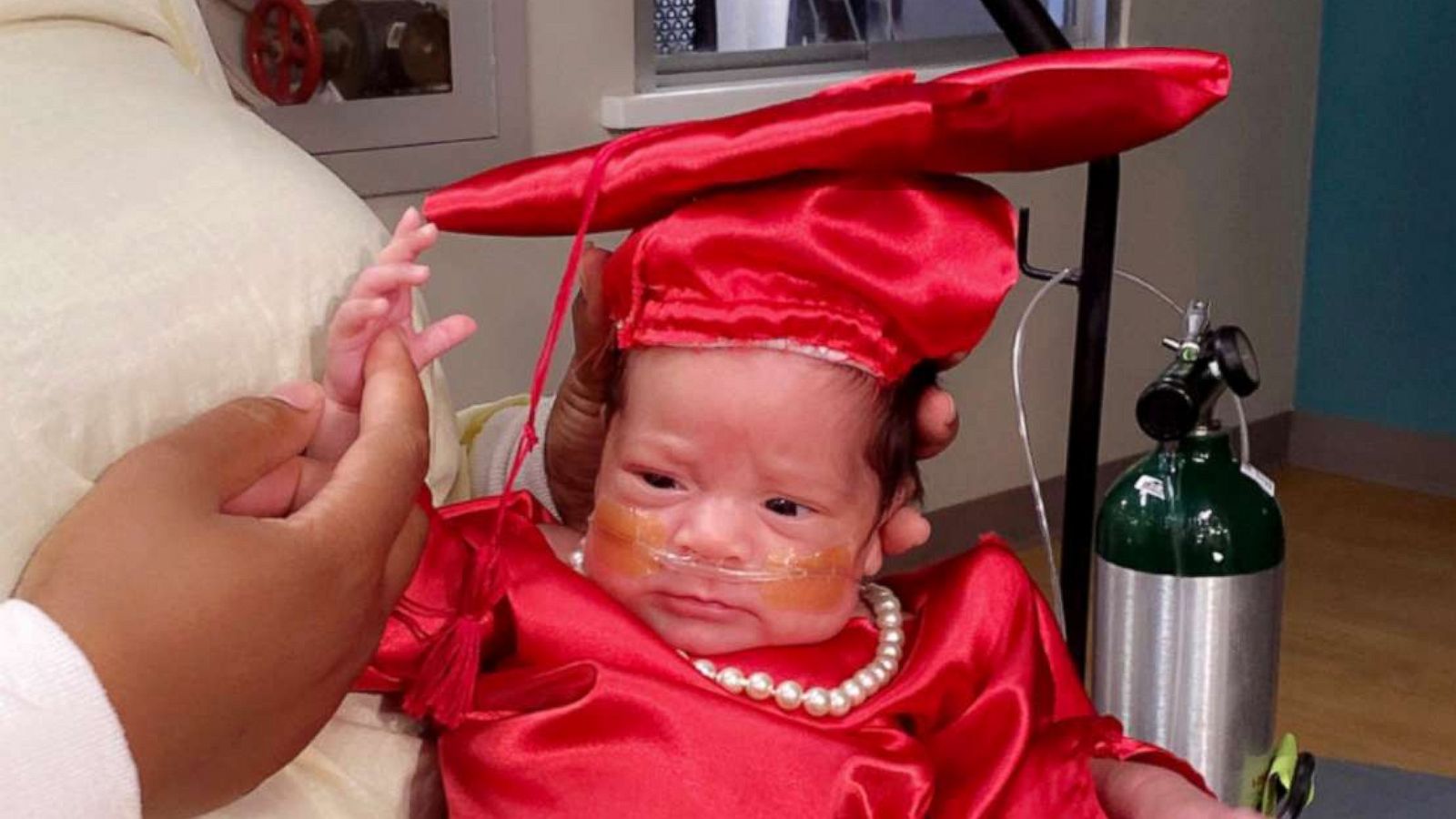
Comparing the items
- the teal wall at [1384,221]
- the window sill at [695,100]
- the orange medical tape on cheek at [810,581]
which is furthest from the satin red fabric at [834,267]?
the teal wall at [1384,221]

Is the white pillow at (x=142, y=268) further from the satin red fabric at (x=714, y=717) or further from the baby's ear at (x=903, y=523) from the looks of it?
the baby's ear at (x=903, y=523)

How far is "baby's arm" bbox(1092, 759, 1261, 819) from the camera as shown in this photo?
96cm

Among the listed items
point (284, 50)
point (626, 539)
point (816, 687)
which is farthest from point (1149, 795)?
point (284, 50)

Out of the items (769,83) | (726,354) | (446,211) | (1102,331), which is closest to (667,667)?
(726,354)

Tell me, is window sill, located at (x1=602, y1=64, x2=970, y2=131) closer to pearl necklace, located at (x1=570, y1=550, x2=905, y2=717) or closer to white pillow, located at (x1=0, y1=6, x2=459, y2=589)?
pearl necklace, located at (x1=570, y1=550, x2=905, y2=717)

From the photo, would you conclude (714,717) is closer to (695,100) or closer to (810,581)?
(810,581)

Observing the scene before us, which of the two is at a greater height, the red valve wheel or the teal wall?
the red valve wheel

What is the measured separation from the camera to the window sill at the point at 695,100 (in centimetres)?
241

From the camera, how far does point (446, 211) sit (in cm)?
93

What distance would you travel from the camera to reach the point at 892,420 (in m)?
1.01

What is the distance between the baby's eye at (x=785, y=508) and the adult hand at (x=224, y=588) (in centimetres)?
28

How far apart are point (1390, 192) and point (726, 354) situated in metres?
3.00

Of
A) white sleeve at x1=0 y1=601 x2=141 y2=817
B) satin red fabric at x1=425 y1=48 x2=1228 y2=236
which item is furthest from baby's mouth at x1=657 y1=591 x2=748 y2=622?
white sleeve at x1=0 y1=601 x2=141 y2=817

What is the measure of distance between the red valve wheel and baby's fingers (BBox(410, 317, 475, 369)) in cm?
119
